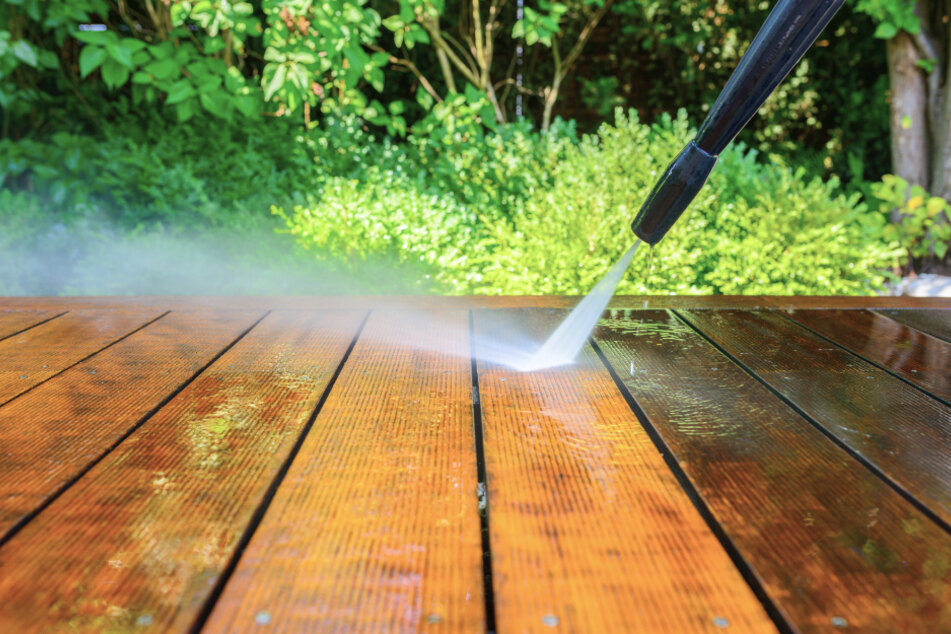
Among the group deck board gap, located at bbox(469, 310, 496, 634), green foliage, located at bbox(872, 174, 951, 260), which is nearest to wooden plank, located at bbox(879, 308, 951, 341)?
deck board gap, located at bbox(469, 310, 496, 634)

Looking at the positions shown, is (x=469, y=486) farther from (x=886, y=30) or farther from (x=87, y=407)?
(x=886, y=30)

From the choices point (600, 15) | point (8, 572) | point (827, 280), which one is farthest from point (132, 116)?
point (8, 572)

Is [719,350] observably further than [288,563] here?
Yes

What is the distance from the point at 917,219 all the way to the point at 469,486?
3.67 m

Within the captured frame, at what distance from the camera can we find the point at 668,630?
0.51 metres

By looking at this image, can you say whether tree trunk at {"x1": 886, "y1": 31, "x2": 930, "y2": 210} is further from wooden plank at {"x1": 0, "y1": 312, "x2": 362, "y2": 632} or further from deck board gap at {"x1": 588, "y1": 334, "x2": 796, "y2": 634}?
wooden plank at {"x1": 0, "y1": 312, "x2": 362, "y2": 632}

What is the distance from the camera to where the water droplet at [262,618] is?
0.52m

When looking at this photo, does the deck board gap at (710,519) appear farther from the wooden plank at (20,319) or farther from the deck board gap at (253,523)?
the wooden plank at (20,319)

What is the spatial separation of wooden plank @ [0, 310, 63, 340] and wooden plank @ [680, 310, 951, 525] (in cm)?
133

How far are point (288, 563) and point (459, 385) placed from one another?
18.8 inches

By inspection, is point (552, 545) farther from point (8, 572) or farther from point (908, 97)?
point (908, 97)

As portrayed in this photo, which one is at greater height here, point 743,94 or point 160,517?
point 743,94

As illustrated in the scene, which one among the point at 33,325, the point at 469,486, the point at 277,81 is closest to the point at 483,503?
the point at 469,486

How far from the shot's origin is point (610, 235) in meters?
2.53
